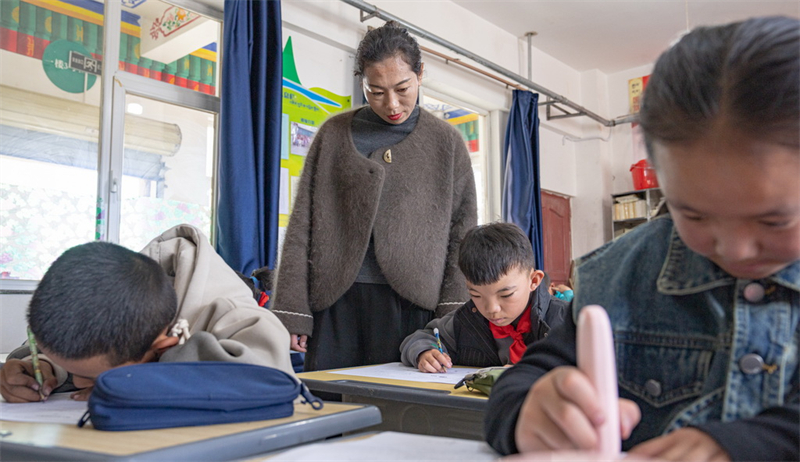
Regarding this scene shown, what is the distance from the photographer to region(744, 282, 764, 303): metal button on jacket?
598 mm

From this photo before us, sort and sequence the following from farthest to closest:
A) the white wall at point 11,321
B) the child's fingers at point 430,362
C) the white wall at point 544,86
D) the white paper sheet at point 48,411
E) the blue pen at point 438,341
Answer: the white wall at point 544,86 < the white wall at point 11,321 < the blue pen at point 438,341 < the child's fingers at point 430,362 < the white paper sheet at point 48,411

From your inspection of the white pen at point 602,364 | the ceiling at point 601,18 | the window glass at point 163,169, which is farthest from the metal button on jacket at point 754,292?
the ceiling at point 601,18

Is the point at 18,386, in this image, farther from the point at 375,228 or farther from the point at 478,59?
the point at 478,59

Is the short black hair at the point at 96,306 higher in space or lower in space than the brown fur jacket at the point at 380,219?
lower

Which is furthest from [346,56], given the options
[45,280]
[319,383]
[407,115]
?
[45,280]

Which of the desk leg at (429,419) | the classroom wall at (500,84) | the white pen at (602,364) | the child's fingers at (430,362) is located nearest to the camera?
the white pen at (602,364)

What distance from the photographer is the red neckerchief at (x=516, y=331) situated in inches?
66.1

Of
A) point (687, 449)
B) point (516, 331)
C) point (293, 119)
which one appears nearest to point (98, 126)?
point (293, 119)

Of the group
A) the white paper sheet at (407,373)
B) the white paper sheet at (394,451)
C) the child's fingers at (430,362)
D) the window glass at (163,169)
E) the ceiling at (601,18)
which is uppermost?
the ceiling at (601,18)

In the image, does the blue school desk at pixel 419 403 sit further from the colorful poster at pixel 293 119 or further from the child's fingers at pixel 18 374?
the colorful poster at pixel 293 119

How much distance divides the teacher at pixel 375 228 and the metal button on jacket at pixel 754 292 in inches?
48.5

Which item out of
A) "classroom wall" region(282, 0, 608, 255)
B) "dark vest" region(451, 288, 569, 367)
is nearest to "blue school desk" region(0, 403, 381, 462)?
"dark vest" region(451, 288, 569, 367)

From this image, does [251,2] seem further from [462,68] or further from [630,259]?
[630,259]

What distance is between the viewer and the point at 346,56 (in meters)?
4.10
